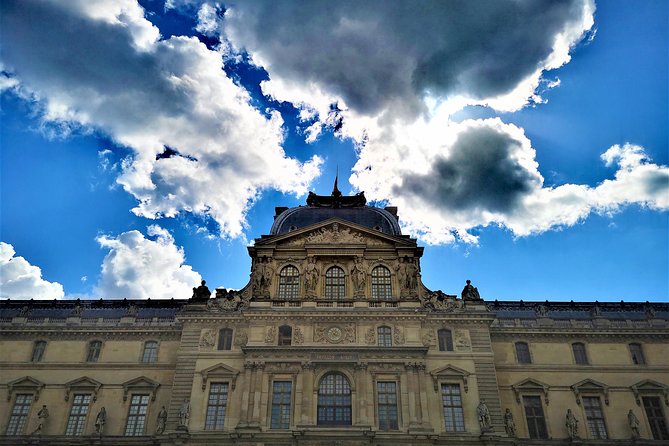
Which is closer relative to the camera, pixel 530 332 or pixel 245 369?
pixel 245 369

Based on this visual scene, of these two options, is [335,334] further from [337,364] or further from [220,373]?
[220,373]

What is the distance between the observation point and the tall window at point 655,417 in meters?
43.3

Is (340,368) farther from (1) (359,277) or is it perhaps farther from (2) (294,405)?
(1) (359,277)

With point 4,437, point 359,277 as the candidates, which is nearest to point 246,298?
point 359,277

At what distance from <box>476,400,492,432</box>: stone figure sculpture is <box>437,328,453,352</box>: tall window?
489 centimetres

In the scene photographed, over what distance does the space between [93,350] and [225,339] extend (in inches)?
499

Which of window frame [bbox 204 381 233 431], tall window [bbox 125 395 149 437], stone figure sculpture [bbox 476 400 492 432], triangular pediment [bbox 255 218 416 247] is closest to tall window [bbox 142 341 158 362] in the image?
tall window [bbox 125 395 149 437]

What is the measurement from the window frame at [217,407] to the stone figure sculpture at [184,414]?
1.36 m

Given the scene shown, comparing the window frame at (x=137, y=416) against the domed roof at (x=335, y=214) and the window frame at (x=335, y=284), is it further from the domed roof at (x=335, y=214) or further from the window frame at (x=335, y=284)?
the domed roof at (x=335, y=214)

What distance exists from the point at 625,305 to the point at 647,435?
1251 cm

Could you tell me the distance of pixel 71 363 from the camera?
4719 cm

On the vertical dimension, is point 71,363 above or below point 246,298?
below

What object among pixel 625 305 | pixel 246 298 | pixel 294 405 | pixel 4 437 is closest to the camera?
pixel 294 405

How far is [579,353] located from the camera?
47000mm
